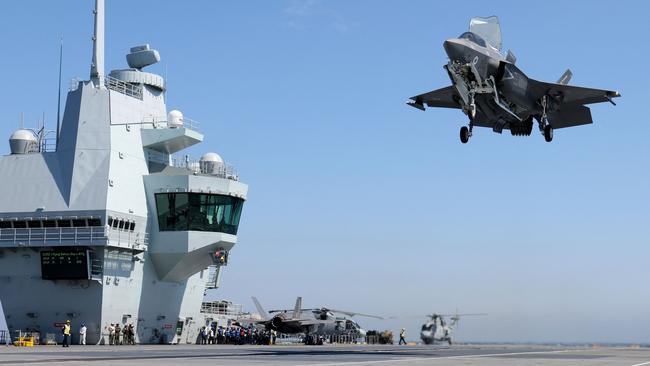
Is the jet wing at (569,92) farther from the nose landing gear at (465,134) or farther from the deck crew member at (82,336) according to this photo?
the deck crew member at (82,336)

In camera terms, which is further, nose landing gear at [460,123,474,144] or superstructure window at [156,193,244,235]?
superstructure window at [156,193,244,235]

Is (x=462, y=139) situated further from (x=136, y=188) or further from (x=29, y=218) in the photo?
(x=29, y=218)

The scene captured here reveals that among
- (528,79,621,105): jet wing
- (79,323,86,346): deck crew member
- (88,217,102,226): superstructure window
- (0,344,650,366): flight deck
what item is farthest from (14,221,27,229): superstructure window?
(528,79,621,105): jet wing

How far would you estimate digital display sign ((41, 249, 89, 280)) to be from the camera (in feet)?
192

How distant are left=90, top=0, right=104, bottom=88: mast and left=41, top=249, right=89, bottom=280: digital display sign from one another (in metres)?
13.8

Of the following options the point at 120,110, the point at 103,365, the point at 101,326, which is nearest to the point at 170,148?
the point at 120,110

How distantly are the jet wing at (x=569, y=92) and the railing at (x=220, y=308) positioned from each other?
40801 millimetres

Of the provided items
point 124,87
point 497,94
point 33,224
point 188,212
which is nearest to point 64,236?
point 33,224

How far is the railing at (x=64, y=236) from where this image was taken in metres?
58.5

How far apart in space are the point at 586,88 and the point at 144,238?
3473 centimetres

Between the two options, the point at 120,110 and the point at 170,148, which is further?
the point at 170,148

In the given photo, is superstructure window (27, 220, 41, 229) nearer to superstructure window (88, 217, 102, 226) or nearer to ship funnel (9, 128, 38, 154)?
superstructure window (88, 217, 102, 226)

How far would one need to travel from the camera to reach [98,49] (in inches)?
2611

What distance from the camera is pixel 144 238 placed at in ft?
207
